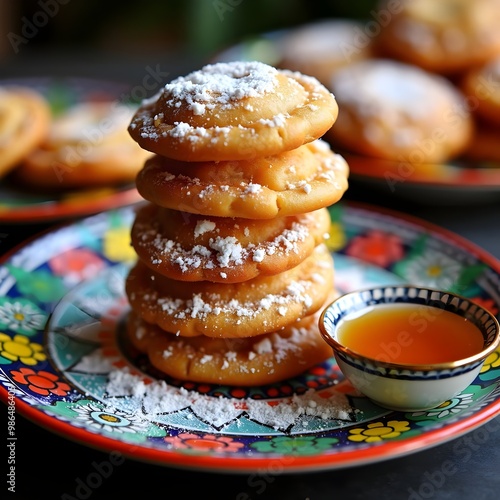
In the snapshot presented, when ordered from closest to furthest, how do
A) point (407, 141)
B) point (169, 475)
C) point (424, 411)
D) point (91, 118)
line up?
point (169, 475)
point (424, 411)
point (407, 141)
point (91, 118)

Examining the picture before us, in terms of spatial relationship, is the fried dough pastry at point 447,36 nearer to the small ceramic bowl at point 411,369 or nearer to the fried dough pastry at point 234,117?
the fried dough pastry at point 234,117

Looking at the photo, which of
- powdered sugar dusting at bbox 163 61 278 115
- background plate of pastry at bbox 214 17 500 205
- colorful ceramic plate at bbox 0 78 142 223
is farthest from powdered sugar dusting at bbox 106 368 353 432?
background plate of pastry at bbox 214 17 500 205

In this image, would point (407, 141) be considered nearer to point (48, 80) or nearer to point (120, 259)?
point (120, 259)

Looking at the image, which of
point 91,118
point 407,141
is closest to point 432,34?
point 407,141

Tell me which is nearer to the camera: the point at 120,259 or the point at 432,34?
the point at 120,259

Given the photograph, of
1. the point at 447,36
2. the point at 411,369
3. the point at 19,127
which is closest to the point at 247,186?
the point at 411,369

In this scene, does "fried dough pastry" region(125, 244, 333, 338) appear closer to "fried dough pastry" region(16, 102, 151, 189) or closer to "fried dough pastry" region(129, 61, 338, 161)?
"fried dough pastry" region(129, 61, 338, 161)

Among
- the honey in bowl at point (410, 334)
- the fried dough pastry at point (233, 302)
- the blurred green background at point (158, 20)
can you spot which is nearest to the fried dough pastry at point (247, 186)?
the fried dough pastry at point (233, 302)
